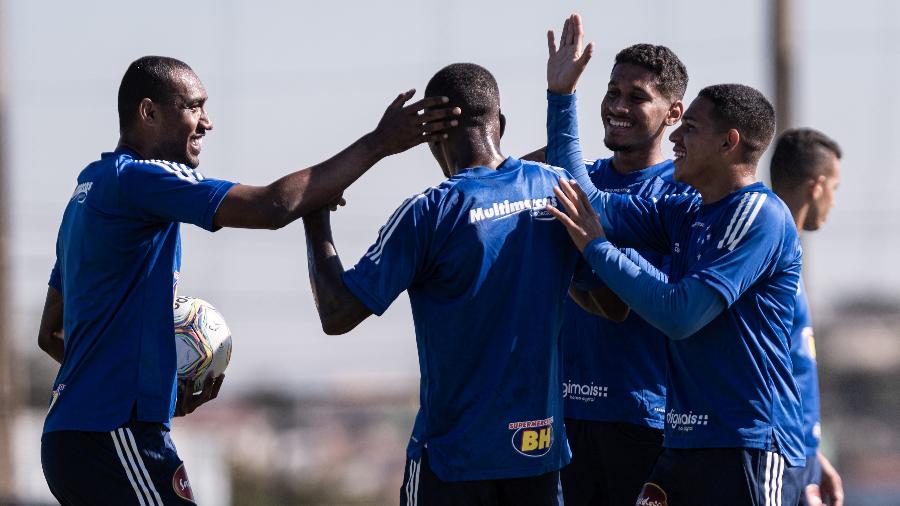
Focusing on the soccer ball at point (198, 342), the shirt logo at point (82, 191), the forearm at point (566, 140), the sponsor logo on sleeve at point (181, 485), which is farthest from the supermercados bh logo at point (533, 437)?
the shirt logo at point (82, 191)

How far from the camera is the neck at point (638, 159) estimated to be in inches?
267

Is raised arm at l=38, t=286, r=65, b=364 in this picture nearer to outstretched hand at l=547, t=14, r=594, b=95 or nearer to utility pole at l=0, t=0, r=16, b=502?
outstretched hand at l=547, t=14, r=594, b=95

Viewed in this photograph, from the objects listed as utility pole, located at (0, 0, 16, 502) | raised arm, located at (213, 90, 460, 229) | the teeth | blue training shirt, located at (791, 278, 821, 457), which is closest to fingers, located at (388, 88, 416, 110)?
raised arm, located at (213, 90, 460, 229)

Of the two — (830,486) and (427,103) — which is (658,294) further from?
(830,486)

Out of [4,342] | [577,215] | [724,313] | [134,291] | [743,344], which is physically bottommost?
[4,342]

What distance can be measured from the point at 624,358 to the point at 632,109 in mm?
1190

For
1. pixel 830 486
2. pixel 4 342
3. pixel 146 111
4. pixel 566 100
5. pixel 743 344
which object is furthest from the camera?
pixel 4 342

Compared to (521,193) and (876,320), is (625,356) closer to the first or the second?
(521,193)

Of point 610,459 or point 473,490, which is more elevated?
point 473,490

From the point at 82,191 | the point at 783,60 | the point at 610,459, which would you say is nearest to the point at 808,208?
the point at 610,459

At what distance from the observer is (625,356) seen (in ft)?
21.8

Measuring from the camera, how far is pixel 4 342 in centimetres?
1571

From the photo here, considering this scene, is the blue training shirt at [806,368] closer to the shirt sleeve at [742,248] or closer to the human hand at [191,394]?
the shirt sleeve at [742,248]

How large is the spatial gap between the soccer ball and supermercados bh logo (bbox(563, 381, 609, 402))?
163 centimetres
